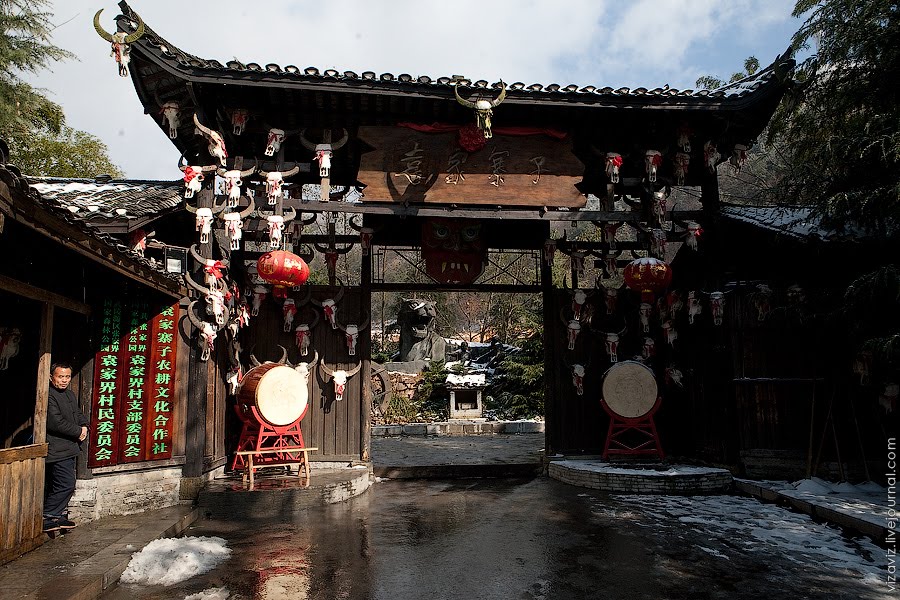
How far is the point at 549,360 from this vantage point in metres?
10.6

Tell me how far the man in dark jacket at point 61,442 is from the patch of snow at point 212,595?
2441mm

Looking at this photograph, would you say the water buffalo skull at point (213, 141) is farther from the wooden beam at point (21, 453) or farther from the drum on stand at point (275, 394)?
the wooden beam at point (21, 453)

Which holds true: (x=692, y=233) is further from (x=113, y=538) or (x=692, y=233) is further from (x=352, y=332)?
(x=113, y=538)

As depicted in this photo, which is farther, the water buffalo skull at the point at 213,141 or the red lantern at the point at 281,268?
the water buffalo skull at the point at 213,141

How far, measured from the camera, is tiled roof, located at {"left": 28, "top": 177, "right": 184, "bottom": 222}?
7480 millimetres

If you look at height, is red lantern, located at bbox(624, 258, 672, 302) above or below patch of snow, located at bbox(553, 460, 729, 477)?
above

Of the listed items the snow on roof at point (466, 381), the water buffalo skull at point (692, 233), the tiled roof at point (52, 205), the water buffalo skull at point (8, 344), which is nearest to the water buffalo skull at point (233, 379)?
the tiled roof at point (52, 205)

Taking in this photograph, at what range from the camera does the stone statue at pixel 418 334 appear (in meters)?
26.6

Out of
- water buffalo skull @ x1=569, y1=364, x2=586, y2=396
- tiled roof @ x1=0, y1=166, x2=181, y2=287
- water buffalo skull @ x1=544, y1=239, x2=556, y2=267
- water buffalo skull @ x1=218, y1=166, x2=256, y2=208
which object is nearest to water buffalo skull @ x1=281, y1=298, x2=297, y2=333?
water buffalo skull @ x1=218, y1=166, x2=256, y2=208

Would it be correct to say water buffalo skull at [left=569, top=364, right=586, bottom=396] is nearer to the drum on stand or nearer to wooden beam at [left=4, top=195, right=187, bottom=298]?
the drum on stand

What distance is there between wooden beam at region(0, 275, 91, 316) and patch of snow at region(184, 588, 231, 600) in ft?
9.63

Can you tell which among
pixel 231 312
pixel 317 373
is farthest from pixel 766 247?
pixel 231 312

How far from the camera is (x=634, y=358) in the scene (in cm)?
1049

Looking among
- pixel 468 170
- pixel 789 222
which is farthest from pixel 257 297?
pixel 789 222
